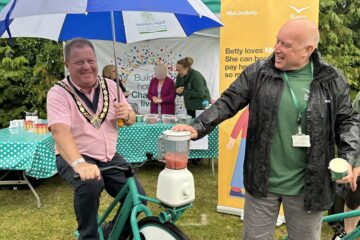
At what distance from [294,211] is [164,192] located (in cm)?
71

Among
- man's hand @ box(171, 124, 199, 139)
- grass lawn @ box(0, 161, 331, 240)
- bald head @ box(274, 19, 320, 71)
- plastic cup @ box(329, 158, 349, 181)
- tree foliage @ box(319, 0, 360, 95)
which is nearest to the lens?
plastic cup @ box(329, 158, 349, 181)

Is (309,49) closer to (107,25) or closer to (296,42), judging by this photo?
(296,42)

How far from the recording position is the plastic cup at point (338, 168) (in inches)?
75.1

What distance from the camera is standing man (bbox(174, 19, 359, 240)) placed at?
6.69 ft

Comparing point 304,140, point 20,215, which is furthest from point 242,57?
point 20,215

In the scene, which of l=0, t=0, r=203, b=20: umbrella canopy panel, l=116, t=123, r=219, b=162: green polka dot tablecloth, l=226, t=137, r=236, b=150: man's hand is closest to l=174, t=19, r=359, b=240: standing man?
l=0, t=0, r=203, b=20: umbrella canopy panel

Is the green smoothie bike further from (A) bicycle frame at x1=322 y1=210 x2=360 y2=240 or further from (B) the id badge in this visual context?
(A) bicycle frame at x1=322 y1=210 x2=360 y2=240

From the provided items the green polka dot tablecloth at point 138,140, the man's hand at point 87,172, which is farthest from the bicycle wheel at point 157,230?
the green polka dot tablecloth at point 138,140

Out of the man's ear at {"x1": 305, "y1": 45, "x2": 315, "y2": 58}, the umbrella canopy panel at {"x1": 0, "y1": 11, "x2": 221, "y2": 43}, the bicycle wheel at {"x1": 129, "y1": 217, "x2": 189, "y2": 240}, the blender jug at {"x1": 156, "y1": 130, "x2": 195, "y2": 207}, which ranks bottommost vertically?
the bicycle wheel at {"x1": 129, "y1": 217, "x2": 189, "y2": 240}

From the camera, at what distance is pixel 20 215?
170 inches

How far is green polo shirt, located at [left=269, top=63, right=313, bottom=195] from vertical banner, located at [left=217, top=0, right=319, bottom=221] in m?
1.77

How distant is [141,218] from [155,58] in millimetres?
6406

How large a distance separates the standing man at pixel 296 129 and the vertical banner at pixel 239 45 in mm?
1740

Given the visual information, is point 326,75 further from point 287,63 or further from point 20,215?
point 20,215
